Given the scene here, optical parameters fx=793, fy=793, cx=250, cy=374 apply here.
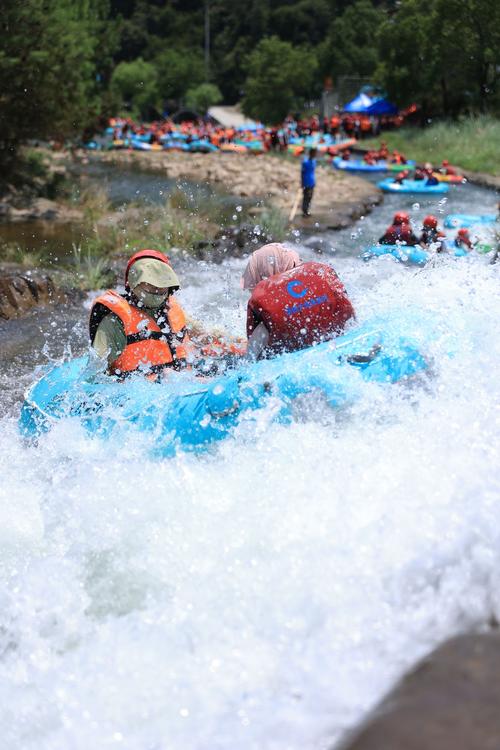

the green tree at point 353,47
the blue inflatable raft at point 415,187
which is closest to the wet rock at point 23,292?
the blue inflatable raft at point 415,187

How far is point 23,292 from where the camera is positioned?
26.3 feet

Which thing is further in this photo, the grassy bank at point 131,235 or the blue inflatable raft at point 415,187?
the blue inflatable raft at point 415,187

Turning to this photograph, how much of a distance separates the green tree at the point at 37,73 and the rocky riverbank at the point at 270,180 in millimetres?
4112

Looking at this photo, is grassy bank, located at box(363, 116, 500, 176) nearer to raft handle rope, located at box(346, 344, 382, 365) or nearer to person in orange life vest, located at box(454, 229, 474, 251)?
person in orange life vest, located at box(454, 229, 474, 251)

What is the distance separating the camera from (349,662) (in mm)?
2473

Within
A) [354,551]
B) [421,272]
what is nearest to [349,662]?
[354,551]

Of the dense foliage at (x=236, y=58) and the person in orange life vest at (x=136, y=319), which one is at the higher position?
the person in orange life vest at (x=136, y=319)

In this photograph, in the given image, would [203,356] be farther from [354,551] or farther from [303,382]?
[354,551]

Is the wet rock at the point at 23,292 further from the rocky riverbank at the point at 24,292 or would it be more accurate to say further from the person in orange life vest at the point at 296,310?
the person in orange life vest at the point at 296,310

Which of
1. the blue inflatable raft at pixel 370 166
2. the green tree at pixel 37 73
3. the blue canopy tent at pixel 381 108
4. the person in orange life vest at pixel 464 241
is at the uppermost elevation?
the green tree at pixel 37 73

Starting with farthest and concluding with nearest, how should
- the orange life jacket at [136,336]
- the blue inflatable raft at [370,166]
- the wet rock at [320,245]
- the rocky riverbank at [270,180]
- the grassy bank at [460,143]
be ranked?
the blue inflatable raft at [370,166] → the grassy bank at [460,143] → the rocky riverbank at [270,180] → the wet rock at [320,245] → the orange life jacket at [136,336]

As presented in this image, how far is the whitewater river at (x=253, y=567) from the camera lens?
247cm

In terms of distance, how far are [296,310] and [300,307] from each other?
24mm

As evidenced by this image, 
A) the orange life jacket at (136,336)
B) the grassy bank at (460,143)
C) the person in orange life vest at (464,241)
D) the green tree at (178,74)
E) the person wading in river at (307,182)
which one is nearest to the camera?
the orange life jacket at (136,336)
